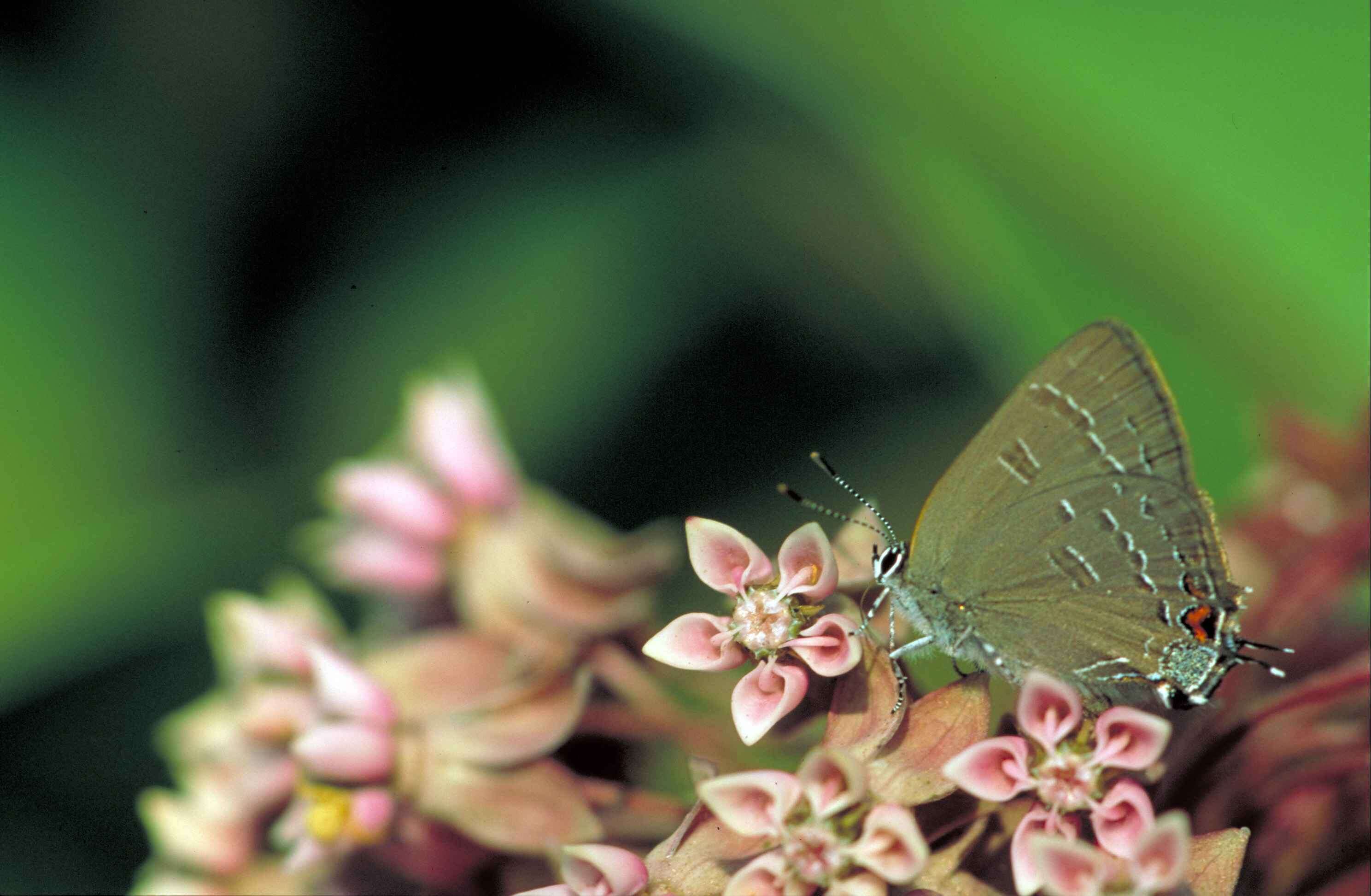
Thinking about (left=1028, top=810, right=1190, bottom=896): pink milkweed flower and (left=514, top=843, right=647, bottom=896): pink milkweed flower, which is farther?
(left=514, top=843, right=647, bottom=896): pink milkweed flower

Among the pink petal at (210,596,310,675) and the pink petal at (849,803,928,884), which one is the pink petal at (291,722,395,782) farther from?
the pink petal at (849,803,928,884)

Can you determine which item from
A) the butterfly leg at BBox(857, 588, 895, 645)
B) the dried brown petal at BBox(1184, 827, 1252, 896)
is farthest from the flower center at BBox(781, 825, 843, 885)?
the dried brown petal at BBox(1184, 827, 1252, 896)

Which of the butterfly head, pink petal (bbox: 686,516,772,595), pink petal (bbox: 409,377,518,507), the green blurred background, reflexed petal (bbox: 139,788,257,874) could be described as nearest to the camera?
pink petal (bbox: 686,516,772,595)

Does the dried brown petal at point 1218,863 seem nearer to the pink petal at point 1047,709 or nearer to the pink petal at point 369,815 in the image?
the pink petal at point 1047,709

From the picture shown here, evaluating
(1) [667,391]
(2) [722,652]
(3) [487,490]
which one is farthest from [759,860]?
(1) [667,391]

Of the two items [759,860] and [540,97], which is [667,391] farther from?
[759,860]

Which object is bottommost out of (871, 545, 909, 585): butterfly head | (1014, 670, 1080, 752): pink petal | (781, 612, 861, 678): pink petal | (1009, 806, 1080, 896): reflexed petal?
(1009, 806, 1080, 896): reflexed petal
